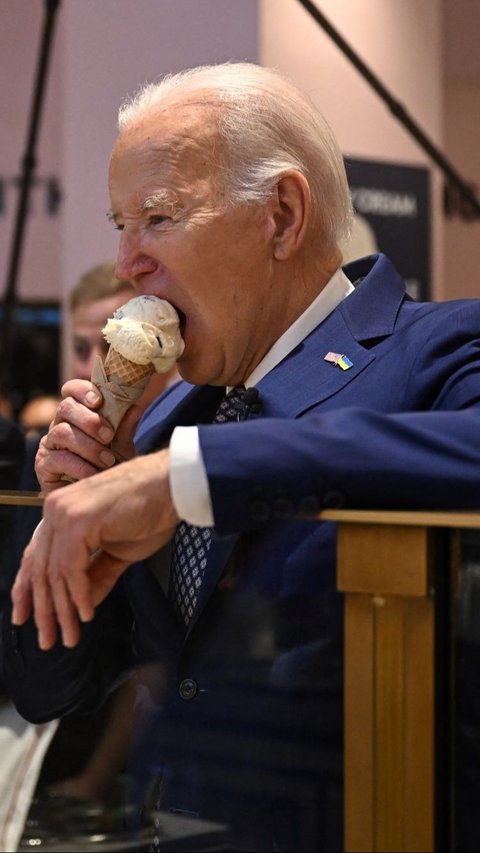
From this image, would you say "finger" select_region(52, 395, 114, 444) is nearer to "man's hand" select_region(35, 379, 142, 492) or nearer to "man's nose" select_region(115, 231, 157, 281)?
"man's hand" select_region(35, 379, 142, 492)

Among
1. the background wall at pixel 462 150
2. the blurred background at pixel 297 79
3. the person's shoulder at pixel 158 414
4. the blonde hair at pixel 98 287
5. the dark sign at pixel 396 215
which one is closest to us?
the person's shoulder at pixel 158 414

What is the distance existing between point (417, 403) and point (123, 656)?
→ 0.50 meters

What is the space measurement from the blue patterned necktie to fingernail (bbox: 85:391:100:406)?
39 cm

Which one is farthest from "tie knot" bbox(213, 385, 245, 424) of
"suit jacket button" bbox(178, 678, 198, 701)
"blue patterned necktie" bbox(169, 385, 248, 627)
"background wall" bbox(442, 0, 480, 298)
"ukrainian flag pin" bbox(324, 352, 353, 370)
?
"background wall" bbox(442, 0, 480, 298)

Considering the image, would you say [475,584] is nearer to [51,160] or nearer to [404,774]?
[404,774]

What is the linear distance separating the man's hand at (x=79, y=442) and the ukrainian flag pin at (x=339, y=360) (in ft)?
0.88

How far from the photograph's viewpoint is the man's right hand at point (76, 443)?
149 cm

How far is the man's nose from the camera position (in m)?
1.65

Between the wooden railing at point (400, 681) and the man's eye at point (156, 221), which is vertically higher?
the man's eye at point (156, 221)

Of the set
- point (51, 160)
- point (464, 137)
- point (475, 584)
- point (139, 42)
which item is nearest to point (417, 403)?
point (475, 584)

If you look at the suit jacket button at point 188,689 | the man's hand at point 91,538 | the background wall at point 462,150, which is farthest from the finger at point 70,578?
the background wall at point 462,150

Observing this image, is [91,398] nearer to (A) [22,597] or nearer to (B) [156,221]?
(B) [156,221]

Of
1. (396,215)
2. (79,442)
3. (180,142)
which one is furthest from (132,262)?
(396,215)

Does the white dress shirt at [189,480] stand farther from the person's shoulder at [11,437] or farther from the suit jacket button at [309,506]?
the person's shoulder at [11,437]
